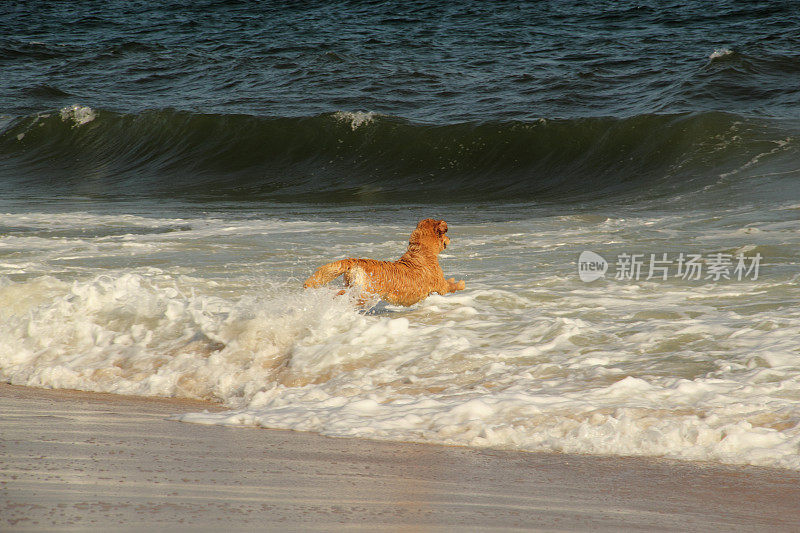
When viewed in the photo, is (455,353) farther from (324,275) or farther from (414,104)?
(414,104)

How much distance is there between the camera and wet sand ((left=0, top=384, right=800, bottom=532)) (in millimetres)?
2787

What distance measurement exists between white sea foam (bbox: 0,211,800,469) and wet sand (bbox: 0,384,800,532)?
26 cm

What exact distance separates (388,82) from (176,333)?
1775 centimetres

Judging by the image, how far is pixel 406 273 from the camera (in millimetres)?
5996

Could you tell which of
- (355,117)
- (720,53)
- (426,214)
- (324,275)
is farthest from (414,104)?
(324,275)

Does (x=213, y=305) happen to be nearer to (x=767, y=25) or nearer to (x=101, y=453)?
(x=101, y=453)

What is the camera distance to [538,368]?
493 cm

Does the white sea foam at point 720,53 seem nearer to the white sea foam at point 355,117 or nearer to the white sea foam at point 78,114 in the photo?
the white sea foam at point 355,117

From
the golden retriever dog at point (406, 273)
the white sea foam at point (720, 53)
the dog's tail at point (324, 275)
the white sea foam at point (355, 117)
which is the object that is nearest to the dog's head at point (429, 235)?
the golden retriever dog at point (406, 273)

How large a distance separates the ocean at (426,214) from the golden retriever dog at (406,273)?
13cm

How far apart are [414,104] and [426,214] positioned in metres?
8.56

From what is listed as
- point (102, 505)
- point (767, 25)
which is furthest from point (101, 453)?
point (767, 25)

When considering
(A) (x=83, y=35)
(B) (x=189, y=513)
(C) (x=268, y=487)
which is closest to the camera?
(B) (x=189, y=513)

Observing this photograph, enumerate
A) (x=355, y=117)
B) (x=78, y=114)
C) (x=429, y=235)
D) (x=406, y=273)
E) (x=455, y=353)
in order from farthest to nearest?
(x=78, y=114) → (x=355, y=117) → (x=429, y=235) → (x=406, y=273) → (x=455, y=353)
